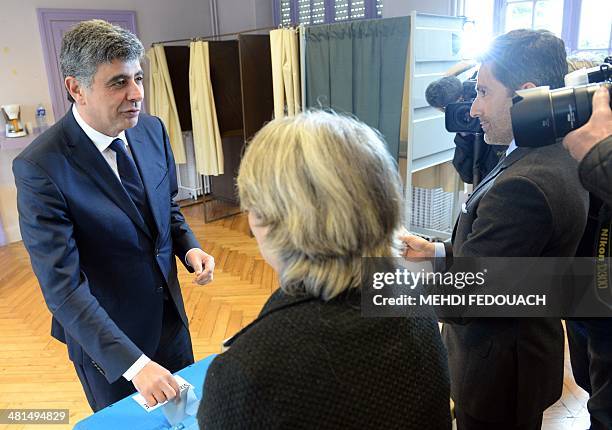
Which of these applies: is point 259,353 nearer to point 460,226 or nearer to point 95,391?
point 460,226

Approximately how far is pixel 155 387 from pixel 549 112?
3.45 feet

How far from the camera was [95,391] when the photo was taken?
1.35 m

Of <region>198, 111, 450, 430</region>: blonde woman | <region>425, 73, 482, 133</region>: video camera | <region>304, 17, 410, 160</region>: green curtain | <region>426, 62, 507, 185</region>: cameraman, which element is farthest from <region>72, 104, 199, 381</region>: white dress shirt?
<region>304, 17, 410, 160</region>: green curtain

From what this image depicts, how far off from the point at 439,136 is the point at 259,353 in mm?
2988

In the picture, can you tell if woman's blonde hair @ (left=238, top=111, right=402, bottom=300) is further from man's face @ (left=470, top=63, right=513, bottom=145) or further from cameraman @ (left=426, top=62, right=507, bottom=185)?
cameraman @ (left=426, top=62, right=507, bottom=185)

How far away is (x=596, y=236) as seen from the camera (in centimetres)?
132

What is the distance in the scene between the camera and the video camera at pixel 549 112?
970 mm

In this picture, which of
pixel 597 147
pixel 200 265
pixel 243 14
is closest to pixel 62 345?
pixel 200 265

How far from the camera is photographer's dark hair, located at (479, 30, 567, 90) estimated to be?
1.16 m

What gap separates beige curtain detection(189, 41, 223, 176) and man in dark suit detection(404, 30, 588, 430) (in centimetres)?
348

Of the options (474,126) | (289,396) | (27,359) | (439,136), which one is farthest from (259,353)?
(439,136)

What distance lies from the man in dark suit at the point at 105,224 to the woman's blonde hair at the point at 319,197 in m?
0.62

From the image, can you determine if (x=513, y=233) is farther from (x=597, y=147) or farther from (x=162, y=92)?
(x=162, y=92)

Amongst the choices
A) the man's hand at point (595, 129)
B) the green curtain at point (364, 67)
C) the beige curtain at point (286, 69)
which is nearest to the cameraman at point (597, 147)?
the man's hand at point (595, 129)
